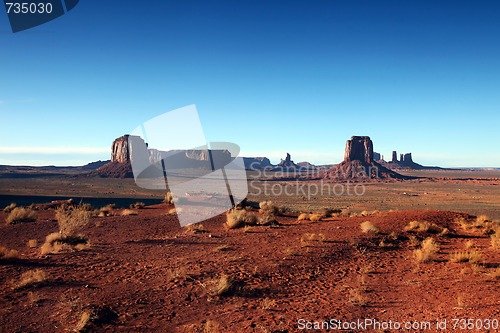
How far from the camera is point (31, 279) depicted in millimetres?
8742

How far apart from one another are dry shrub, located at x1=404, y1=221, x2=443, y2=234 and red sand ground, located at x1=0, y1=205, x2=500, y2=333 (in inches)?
20.3

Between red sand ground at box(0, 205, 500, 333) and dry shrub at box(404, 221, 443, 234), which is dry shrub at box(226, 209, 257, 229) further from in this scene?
dry shrub at box(404, 221, 443, 234)

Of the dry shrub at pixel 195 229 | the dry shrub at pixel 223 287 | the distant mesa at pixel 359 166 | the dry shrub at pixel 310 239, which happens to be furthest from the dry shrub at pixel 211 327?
the distant mesa at pixel 359 166

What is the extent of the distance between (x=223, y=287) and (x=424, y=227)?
11400mm

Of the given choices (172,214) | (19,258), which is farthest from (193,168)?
(19,258)

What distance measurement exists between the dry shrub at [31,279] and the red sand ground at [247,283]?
0.59ft

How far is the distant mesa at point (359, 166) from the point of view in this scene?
115 meters

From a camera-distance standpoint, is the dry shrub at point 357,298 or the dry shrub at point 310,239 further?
the dry shrub at point 310,239

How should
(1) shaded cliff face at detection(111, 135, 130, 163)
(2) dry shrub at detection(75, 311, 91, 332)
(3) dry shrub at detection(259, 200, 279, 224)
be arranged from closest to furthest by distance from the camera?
(2) dry shrub at detection(75, 311, 91, 332) → (3) dry shrub at detection(259, 200, 279, 224) → (1) shaded cliff face at detection(111, 135, 130, 163)

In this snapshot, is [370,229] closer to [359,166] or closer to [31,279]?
[31,279]

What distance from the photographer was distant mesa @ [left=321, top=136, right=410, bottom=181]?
379ft

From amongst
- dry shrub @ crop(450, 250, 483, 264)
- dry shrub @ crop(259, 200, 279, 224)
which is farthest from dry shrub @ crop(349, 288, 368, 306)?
dry shrub @ crop(259, 200, 279, 224)

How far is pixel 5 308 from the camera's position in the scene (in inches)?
290

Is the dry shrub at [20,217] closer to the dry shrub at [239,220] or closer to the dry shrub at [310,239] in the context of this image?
the dry shrub at [239,220]
